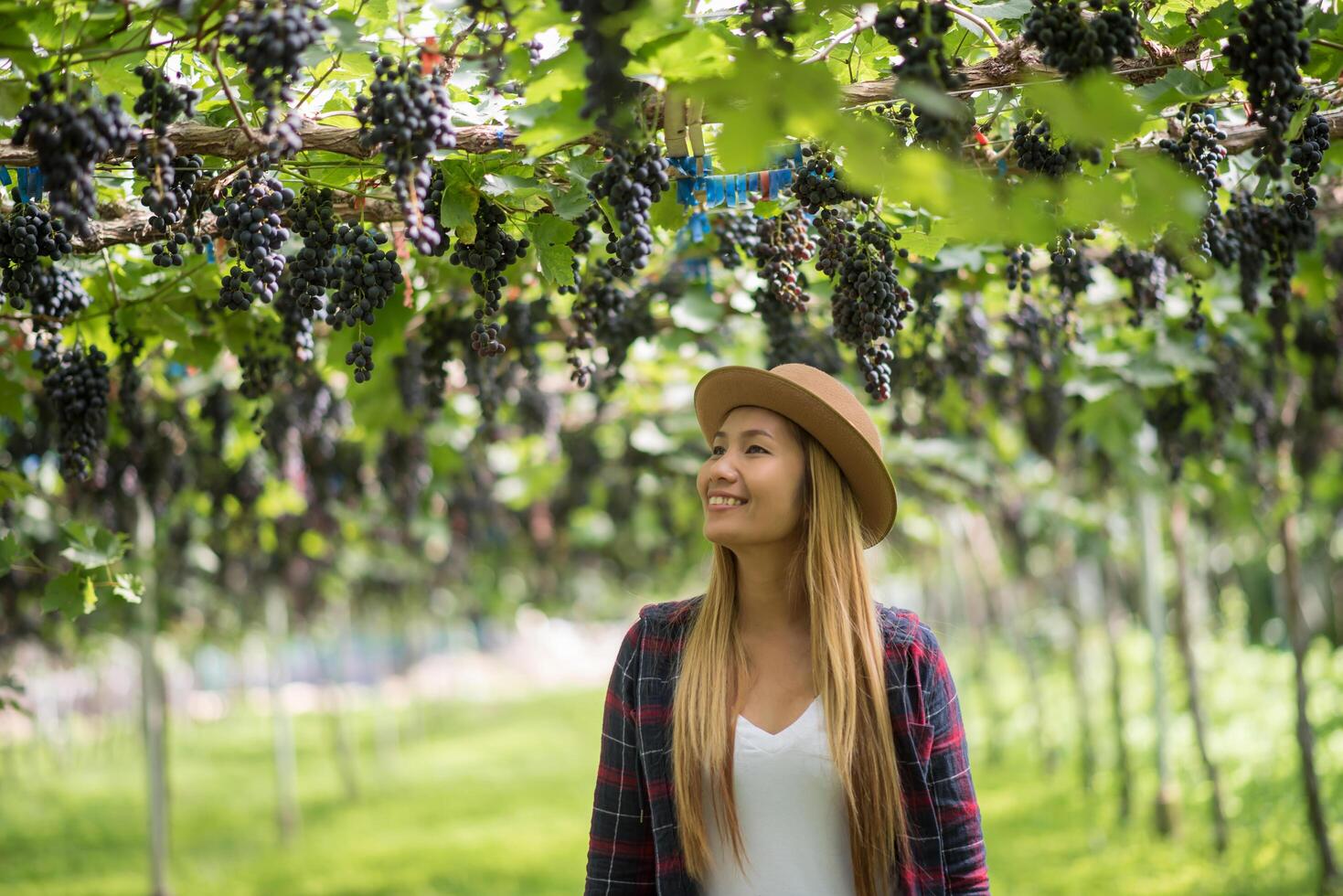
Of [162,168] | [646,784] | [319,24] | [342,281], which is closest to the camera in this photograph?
[319,24]

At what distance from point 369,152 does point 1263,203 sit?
2.86 m

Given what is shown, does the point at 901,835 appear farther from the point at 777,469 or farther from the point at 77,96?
the point at 77,96

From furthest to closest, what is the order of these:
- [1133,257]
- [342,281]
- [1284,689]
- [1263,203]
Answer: [1284,689] → [1133,257] → [1263,203] → [342,281]

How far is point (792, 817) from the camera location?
8.35ft

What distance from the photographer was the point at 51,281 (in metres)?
3.12

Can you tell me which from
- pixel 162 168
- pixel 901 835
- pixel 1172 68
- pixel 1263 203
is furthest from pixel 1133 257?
pixel 162 168

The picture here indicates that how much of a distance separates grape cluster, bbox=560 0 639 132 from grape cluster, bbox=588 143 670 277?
0.48 meters

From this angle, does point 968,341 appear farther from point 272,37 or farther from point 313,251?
point 272,37

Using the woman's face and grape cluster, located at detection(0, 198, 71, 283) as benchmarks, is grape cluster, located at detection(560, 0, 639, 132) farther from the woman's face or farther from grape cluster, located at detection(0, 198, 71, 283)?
grape cluster, located at detection(0, 198, 71, 283)

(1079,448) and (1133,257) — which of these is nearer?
(1133,257)

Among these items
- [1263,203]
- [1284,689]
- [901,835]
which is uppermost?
[1263,203]

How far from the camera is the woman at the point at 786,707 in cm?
254

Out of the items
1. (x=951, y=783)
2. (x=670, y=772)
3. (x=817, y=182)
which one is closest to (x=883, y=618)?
(x=951, y=783)

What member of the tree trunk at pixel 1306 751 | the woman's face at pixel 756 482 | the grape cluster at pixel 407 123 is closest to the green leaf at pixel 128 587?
the grape cluster at pixel 407 123
